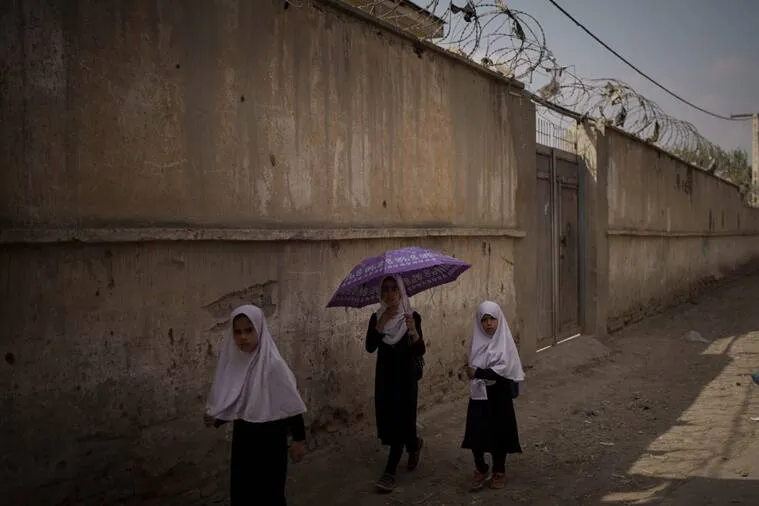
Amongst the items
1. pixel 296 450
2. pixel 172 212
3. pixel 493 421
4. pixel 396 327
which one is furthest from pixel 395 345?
pixel 172 212

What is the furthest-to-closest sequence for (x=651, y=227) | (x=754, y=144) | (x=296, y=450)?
(x=754, y=144), (x=651, y=227), (x=296, y=450)

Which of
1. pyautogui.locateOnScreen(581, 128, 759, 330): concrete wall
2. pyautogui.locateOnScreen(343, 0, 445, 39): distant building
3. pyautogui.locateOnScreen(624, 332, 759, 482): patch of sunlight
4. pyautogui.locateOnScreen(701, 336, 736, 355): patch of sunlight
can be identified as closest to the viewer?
pyautogui.locateOnScreen(624, 332, 759, 482): patch of sunlight

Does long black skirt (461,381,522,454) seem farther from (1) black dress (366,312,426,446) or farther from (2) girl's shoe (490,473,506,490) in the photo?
(1) black dress (366,312,426,446)

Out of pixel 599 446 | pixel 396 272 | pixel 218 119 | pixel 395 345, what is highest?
pixel 218 119

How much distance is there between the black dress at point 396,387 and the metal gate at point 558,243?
4407 millimetres

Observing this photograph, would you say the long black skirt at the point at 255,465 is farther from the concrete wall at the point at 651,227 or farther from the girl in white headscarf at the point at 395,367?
the concrete wall at the point at 651,227

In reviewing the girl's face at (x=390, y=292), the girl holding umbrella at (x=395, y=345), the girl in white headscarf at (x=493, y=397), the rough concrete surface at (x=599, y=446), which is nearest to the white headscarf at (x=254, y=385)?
the rough concrete surface at (x=599, y=446)

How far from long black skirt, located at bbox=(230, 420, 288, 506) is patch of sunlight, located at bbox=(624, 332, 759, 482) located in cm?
259

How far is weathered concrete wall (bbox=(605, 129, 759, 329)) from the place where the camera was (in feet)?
36.8

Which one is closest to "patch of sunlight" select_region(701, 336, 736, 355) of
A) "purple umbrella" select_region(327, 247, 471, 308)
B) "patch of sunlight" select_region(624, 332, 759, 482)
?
"patch of sunlight" select_region(624, 332, 759, 482)

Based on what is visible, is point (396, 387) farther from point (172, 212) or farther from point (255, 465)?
point (172, 212)

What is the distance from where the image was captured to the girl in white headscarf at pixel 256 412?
3.26m

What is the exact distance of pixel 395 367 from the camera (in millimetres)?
4527

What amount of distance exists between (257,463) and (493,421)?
1.67 metres
